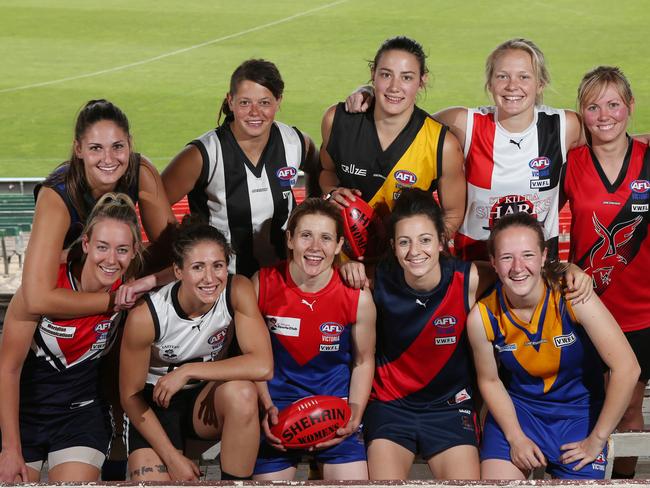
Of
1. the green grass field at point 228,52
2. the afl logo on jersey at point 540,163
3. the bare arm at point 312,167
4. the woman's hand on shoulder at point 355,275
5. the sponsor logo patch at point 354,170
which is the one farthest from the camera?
the green grass field at point 228,52

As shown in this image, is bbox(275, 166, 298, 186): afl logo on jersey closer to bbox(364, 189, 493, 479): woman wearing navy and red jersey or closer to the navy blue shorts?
bbox(364, 189, 493, 479): woman wearing navy and red jersey

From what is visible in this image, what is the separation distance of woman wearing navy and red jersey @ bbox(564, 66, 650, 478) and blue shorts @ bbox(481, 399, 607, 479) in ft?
1.66

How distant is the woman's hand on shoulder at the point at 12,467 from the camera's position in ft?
10.4

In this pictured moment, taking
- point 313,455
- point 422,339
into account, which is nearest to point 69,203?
point 313,455

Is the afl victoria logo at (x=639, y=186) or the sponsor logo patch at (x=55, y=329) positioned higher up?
the afl victoria logo at (x=639, y=186)

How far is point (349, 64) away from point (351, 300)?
691 inches

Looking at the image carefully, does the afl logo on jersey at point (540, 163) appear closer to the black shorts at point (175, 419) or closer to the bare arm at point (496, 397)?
the bare arm at point (496, 397)

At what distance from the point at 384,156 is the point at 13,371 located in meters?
1.69

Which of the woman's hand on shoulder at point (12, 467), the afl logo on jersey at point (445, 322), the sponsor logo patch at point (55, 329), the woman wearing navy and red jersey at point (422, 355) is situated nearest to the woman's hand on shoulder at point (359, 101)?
the woman wearing navy and red jersey at point (422, 355)

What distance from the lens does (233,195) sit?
12.6ft

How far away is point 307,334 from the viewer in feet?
11.3

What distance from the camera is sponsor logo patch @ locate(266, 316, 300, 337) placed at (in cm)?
343

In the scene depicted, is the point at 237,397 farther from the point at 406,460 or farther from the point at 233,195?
the point at 233,195

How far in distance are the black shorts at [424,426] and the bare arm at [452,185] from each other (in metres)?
0.74
